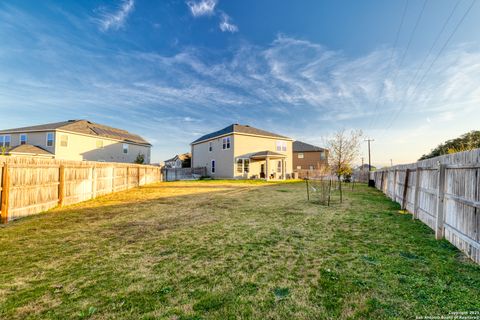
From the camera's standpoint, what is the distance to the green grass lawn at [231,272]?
217cm

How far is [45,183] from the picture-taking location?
7.07 metres

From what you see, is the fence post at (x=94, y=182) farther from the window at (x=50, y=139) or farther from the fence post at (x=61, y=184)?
the window at (x=50, y=139)

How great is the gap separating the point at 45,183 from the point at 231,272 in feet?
26.0

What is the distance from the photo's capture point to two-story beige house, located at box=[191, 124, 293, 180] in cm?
2392

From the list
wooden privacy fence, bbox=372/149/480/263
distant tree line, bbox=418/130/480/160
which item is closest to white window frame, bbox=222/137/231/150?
wooden privacy fence, bbox=372/149/480/263

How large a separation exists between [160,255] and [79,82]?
19393 millimetres

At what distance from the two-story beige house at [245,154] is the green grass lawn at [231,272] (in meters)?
18.4

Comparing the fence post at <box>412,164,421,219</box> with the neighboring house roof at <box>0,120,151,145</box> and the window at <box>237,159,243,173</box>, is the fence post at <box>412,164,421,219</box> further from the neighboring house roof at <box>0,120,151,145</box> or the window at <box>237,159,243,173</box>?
the neighboring house roof at <box>0,120,151,145</box>

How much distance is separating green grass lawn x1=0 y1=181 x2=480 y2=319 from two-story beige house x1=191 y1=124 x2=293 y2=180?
60.3ft

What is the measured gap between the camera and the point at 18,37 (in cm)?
1048

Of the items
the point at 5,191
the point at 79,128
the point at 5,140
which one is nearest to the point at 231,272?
the point at 5,191

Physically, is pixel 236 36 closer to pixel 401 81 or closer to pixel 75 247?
pixel 401 81

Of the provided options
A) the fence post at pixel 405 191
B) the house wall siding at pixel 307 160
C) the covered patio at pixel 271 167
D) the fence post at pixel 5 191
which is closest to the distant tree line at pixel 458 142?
the house wall siding at pixel 307 160

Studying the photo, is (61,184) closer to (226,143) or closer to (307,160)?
(226,143)
